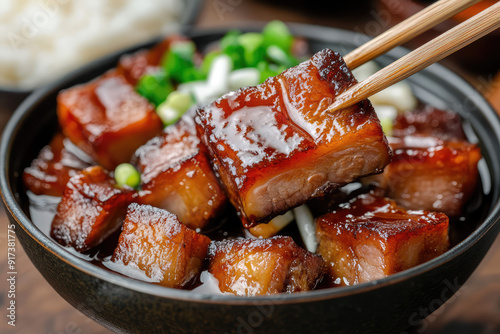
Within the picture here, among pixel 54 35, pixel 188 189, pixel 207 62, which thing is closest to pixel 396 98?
pixel 207 62

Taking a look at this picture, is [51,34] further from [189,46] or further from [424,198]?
[424,198]

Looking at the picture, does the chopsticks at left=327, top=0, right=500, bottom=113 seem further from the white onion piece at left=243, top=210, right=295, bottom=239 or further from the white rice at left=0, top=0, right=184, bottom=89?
the white rice at left=0, top=0, right=184, bottom=89

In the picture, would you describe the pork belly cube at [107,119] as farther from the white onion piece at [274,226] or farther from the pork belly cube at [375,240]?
the pork belly cube at [375,240]

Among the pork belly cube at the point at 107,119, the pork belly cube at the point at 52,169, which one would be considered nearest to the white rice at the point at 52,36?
the pork belly cube at the point at 107,119

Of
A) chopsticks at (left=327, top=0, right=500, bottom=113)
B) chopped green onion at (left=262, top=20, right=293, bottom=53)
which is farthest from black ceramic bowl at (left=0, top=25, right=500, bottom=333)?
chopped green onion at (left=262, top=20, right=293, bottom=53)

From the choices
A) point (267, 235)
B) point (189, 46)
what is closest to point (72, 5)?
point (189, 46)
